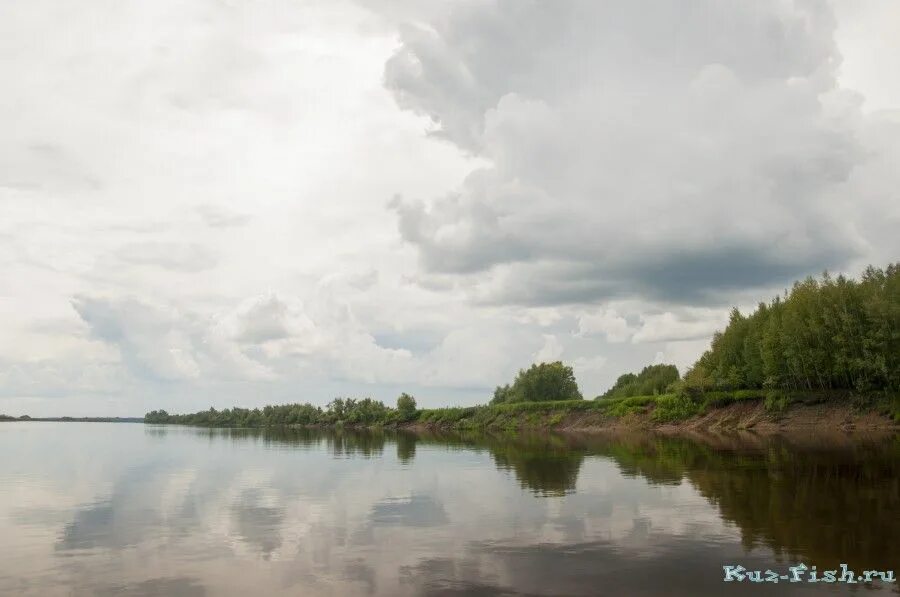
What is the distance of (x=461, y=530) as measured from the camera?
2706 centimetres

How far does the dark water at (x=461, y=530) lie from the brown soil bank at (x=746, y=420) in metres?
44.0

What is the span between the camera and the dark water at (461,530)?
19.3 meters

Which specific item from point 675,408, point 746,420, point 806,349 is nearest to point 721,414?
point 746,420

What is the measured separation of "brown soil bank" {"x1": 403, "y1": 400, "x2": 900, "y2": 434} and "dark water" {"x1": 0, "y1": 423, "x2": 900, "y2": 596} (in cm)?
4402

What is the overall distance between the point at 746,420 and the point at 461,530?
92.6 m

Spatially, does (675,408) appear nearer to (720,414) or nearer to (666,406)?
(666,406)

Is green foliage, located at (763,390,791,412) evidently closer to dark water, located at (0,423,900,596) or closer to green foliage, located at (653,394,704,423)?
green foliage, located at (653,394,704,423)

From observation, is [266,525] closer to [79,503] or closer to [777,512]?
[79,503]

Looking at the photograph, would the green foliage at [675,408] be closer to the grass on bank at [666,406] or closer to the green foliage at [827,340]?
the grass on bank at [666,406]

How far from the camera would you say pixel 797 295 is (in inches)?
3969

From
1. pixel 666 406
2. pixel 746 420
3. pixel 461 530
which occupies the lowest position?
pixel 746 420

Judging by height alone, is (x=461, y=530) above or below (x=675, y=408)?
below

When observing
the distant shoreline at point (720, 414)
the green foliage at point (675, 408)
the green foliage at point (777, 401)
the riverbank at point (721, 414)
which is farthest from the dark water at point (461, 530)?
the green foliage at point (675, 408)

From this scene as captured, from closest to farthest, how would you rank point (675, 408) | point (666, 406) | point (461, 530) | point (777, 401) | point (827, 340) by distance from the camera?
point (461, 530) → point (827, 340) → point (777, 401) → point (675, 408) → point (666, 406)
